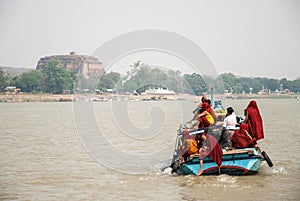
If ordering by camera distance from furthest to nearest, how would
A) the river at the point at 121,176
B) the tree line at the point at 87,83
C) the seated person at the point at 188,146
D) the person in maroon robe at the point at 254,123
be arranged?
1. the tree line at the point at 87,83
2. the person in maroon robe at the point at 254,123
3. the seated person at the point at 188,146
4. the river at the point at 121,176

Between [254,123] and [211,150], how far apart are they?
5.54 ft

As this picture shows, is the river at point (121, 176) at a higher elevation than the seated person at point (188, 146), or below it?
below

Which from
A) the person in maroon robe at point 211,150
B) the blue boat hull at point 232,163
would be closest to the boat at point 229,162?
the blue boat hull at point 232,163

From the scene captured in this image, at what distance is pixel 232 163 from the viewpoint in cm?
1368

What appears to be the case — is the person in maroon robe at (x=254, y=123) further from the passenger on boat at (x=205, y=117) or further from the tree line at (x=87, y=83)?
the tree line at (x=87, y=83)

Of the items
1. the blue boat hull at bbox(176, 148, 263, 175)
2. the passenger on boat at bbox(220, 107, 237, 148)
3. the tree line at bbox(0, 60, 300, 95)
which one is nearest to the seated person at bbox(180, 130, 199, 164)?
the blue boat hull at bbox(176, 148, 263, 175)

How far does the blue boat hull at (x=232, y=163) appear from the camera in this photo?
13.6 m

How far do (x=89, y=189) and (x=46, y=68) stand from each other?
5017 inches

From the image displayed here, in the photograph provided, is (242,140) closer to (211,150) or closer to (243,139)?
(243,139)

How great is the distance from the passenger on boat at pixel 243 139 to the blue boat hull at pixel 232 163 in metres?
0.27

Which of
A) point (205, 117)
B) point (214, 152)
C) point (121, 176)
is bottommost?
point (121, 176)

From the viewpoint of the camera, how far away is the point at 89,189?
44.7ft

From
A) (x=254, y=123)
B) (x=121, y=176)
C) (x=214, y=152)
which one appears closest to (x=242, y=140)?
(x=254, y=123)

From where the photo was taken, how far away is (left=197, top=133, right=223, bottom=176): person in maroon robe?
44.0 feet
